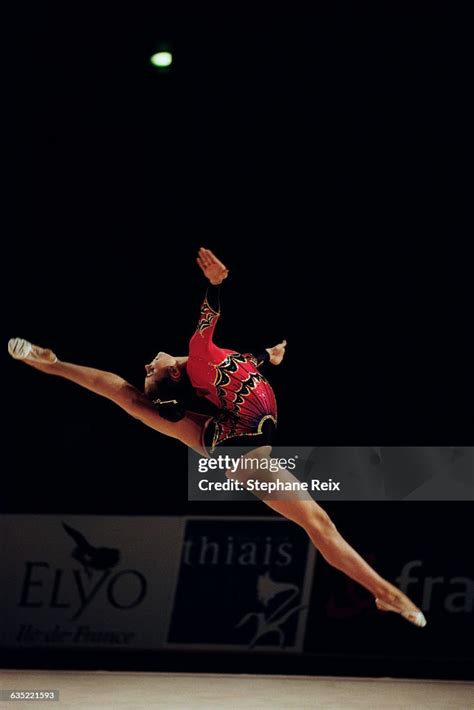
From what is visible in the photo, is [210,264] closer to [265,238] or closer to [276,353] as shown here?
[276,353]

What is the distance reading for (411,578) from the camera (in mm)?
6426

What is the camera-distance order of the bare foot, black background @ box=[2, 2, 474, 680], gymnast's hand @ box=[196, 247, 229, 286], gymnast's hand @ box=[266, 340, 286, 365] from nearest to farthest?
gymnast's hand @ box=[196, 247, 229, 286] → the bare foot → gymnast's hand @ box=[266, 340, 286, 365] → black background @ box=[2, 2, 474, 680]

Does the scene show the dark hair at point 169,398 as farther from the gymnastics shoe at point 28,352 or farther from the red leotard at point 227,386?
the gymnastics shoe at point 28,352

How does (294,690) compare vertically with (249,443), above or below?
below

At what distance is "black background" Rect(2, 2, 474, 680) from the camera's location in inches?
250

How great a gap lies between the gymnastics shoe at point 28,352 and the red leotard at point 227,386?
85 cm

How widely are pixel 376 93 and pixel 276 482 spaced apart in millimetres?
2785

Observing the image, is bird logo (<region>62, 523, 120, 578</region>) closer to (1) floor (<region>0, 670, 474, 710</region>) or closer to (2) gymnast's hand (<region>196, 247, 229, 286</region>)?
(1) floor (<region>0, 670, 474, 710</region>)

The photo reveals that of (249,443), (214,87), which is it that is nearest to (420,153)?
(214,87)

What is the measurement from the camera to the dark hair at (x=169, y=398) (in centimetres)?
558

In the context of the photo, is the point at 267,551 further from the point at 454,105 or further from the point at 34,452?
the point at 454,105

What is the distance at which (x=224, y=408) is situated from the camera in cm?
548

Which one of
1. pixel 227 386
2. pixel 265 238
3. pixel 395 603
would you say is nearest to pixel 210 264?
pixel 227 386

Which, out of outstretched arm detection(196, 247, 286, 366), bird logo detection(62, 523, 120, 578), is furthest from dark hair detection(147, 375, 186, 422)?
bird logo detection(62, 523, 120, 578)
